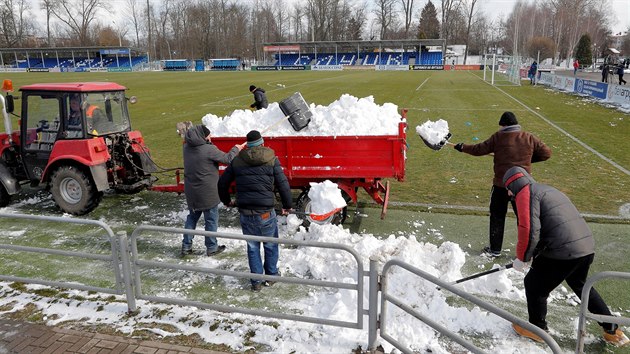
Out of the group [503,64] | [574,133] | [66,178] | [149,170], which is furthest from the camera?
[503,64]

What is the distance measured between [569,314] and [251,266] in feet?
10.7

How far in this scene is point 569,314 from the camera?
4457mm

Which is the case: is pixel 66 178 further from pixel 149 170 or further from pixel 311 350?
pixel 311 350

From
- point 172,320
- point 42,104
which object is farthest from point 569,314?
point 42,104

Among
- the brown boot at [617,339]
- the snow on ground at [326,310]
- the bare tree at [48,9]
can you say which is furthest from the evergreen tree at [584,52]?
the bare tree at [48,9]

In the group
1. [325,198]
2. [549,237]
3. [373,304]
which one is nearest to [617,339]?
[549,237]

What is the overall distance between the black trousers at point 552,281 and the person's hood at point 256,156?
2721 millimetres

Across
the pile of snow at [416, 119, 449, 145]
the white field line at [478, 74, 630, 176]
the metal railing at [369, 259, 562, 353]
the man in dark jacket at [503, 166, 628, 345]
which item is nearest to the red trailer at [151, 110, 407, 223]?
the pile of snow at [416, 119, 449, 145]

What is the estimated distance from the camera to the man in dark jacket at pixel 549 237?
3.69 m

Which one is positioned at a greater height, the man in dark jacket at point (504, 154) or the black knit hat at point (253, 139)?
the black knit hat at point (253, 139)

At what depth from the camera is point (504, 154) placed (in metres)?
5.62

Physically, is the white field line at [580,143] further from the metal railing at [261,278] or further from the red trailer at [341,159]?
the metal railing at [261,278]

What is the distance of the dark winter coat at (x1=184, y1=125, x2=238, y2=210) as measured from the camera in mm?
5629

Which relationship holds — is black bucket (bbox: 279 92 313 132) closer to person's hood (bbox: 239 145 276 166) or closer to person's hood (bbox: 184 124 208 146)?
person's hood (bbox: 184 124 208 146)
